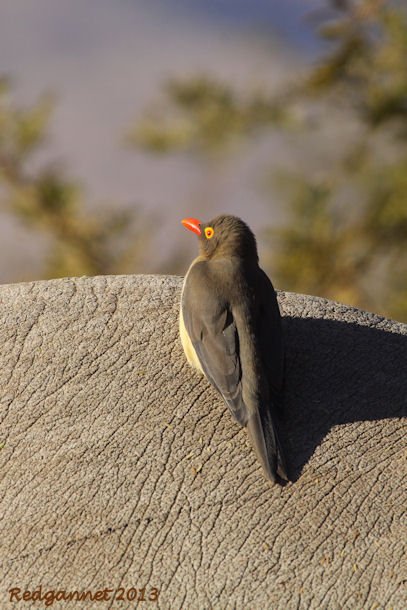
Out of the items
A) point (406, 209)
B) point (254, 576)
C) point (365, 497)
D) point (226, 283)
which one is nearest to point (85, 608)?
point (254, 576)

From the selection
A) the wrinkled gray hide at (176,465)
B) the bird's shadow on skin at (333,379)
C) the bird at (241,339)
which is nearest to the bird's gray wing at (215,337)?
the bird at (241,339)

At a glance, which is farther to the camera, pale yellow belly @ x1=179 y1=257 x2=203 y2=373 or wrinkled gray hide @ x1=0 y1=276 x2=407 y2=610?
pale yellow belly @ x1=179 y1=257 x2=203 y2=373

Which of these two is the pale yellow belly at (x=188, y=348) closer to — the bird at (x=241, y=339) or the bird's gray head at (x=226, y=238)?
the bird at (x=241, y=339)

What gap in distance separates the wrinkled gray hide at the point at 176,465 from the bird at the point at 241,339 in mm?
109

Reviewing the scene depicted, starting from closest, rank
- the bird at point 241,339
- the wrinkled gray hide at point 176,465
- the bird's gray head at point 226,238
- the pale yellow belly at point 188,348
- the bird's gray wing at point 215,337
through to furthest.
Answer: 1. the wrinkled gray hide at point 176,465
2. the bird at point 241,339
3. the bird's gray wing at point 215,337
4. the pale yellow belly at point 188,348
5. the bird's gray head at point 226,238

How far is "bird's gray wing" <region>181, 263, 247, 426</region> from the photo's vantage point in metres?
4.71

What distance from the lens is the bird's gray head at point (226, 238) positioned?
18.2 ft

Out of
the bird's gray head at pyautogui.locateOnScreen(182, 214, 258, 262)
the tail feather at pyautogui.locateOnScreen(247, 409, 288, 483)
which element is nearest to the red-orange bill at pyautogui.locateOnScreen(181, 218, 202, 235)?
the bird's gray head at pyautogui.locateOnScreen(182, 214, 258, 262)

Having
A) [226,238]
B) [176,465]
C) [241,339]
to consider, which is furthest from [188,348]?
[226,238]

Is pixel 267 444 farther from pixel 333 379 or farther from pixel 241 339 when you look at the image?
pixel 333 379

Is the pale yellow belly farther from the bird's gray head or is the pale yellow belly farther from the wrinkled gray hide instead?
the bird's gray head

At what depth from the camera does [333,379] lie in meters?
5.10

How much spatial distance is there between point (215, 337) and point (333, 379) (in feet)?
2.23

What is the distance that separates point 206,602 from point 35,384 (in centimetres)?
160
